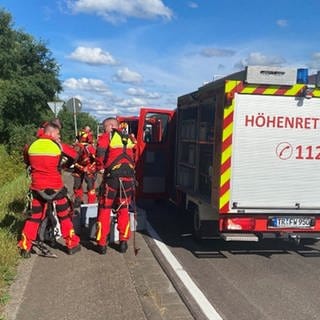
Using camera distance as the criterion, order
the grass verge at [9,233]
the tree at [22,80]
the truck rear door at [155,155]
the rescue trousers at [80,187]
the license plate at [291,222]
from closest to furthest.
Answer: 1. the grass verge at [9,233]
2. the license plate at [291,222]
3. the rescue trousers at [80,187]
4. the truck rear door at [155,155]
5. the tree at [22,80]

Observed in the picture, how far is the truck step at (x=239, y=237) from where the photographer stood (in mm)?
7905

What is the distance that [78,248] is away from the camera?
791cm

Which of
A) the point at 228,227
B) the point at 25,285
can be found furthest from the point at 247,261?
the point at 25,285

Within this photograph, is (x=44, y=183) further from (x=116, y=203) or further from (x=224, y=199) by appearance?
(x=224, y=199)

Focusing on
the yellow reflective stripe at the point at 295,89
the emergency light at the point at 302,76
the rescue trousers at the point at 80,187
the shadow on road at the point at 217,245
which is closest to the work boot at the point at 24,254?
the shadow on road at the point at 217,245

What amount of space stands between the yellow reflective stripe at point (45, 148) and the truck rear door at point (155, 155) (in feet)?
15.5

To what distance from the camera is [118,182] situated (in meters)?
8.19

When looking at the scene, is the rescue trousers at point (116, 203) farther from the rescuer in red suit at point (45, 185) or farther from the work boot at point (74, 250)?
the rescuer in red suit at point (45, 185)

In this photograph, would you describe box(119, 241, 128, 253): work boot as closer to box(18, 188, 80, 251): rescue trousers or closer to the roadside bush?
box(18, 188, 80, 251): rescue trousers

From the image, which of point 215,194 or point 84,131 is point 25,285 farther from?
point 84,131

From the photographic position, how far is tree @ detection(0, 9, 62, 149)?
111 feet

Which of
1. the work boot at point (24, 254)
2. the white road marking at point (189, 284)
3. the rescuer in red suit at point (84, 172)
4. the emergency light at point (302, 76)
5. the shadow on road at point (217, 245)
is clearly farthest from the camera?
the rescuer in red suit at point (84, 172)

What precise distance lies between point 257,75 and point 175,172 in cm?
420

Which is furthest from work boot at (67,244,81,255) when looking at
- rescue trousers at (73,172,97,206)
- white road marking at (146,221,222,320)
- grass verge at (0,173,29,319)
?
rescue trousers at (73,172,97,206)
